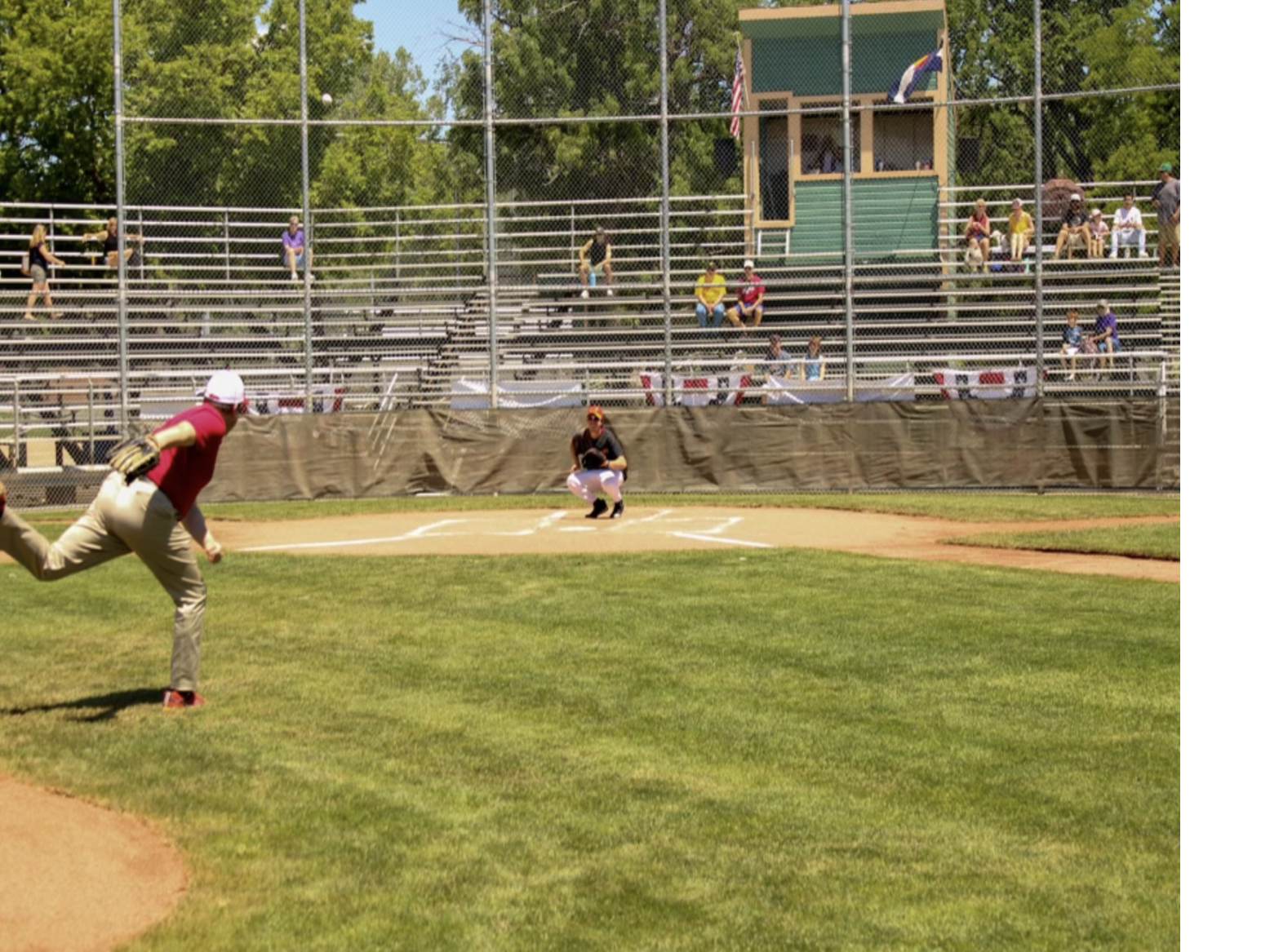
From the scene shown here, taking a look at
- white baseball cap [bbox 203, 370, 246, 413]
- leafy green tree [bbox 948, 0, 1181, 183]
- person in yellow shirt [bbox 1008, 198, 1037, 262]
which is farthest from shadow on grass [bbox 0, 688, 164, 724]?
leafy green tree [bbox 948, 0, 1181, 183]

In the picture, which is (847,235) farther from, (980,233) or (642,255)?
(642,255)

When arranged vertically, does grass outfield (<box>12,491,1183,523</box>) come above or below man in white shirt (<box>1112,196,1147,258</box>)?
below

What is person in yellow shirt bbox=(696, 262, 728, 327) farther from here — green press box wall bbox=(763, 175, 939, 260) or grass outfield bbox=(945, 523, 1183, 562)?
grass outfield bbox=(945, 523, 1183, 562)

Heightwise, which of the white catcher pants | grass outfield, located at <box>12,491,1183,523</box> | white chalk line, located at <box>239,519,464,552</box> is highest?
the white catcher pants

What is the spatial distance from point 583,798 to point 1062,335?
70.0ft

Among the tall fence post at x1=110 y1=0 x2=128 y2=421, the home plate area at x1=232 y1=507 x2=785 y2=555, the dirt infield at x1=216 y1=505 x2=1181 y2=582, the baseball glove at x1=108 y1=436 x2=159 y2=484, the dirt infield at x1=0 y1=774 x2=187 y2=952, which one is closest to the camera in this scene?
the dirt infield at x1=0 y1=774 x2=187 y2=952

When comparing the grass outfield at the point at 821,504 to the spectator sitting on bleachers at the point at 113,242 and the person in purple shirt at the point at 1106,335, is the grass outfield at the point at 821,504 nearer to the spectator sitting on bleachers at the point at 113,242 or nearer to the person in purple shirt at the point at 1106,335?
the person in purple shirt at the point at 1106,335

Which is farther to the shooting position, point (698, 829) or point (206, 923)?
point (698, 829)

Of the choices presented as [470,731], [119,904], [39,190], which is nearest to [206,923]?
[119,904]

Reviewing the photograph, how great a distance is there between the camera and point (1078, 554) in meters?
16.8

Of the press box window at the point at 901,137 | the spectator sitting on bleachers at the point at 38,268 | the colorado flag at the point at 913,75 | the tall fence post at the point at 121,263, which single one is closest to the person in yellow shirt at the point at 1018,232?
the colorado flag at the point at 913,75

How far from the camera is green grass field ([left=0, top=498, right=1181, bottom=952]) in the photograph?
5.77 m

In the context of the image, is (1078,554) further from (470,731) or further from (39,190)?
(39,190)

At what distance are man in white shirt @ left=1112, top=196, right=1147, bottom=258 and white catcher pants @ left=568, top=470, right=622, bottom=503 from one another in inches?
472
